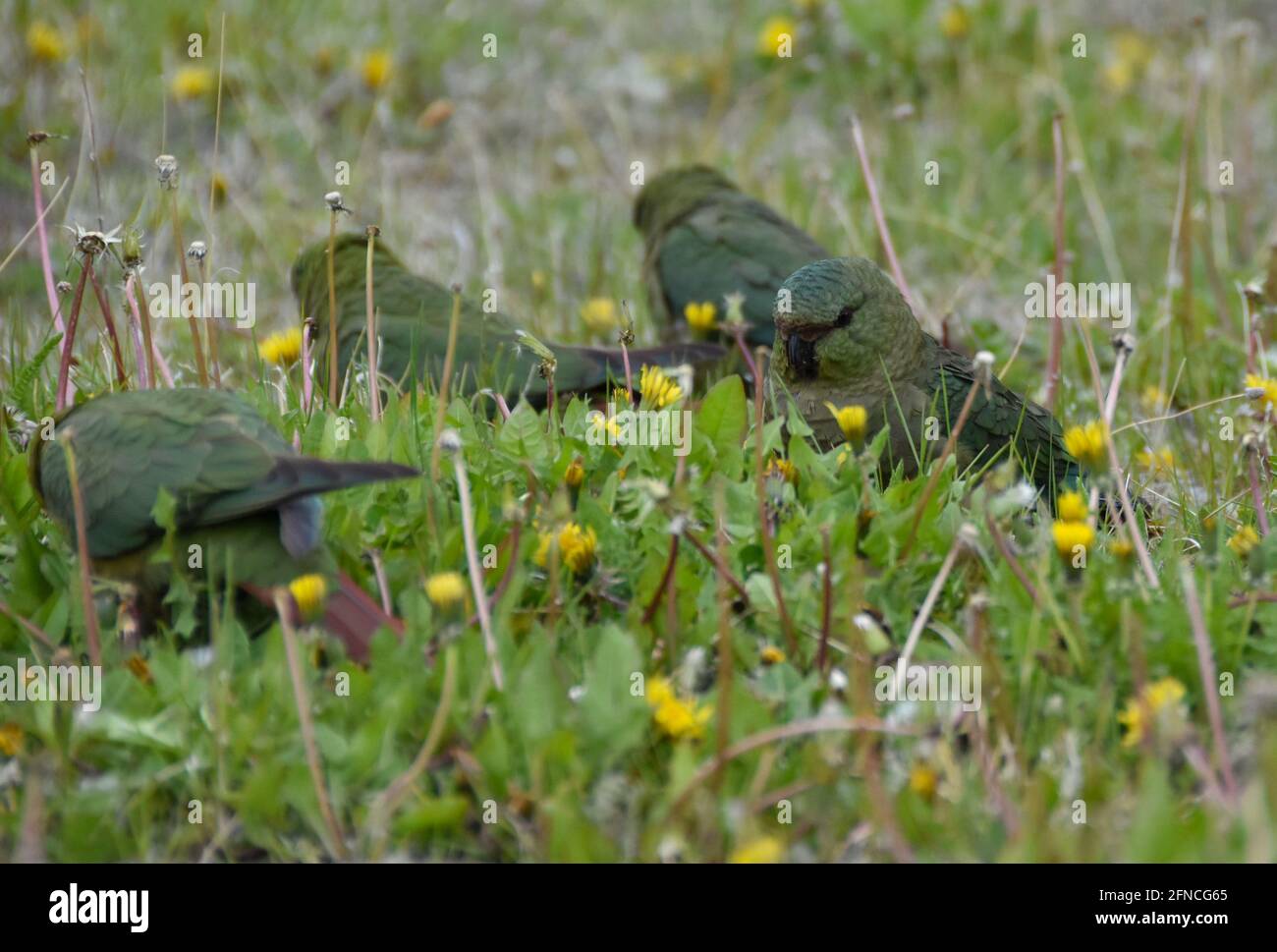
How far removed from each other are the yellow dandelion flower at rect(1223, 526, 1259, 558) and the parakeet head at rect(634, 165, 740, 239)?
104 inches

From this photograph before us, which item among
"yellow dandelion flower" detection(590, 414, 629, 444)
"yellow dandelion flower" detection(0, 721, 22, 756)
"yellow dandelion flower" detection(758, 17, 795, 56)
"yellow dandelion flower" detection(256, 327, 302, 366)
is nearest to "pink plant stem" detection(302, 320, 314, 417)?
"yellow dandelion flower" detection(256, 327, 302, 366)

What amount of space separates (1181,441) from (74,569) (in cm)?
288

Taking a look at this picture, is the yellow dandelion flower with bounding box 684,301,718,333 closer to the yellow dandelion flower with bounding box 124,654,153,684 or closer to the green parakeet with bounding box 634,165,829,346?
the green parakeet with bounding box 634,165,829,346

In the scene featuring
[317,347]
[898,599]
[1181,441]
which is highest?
[317,347]

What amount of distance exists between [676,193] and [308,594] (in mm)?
3223

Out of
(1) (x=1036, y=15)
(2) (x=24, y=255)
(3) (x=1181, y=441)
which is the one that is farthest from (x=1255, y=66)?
(2) (x=24, y=255)

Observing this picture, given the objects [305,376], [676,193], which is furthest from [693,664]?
[676,193]

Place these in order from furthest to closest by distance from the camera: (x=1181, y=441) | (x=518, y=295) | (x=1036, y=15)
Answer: (x=1036, y=15)
(x=518, y=295)
(x=1181, y=441)

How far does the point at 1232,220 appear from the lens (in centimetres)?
608

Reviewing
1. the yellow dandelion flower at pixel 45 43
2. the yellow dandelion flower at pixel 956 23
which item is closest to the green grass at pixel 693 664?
the yellow dandelion flower at pixel 45 43

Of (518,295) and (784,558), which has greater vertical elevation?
(518,295)

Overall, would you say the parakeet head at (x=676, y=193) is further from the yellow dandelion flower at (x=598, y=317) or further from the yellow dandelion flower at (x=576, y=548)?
the yellow dandelion flower at (x=576, y=548)
